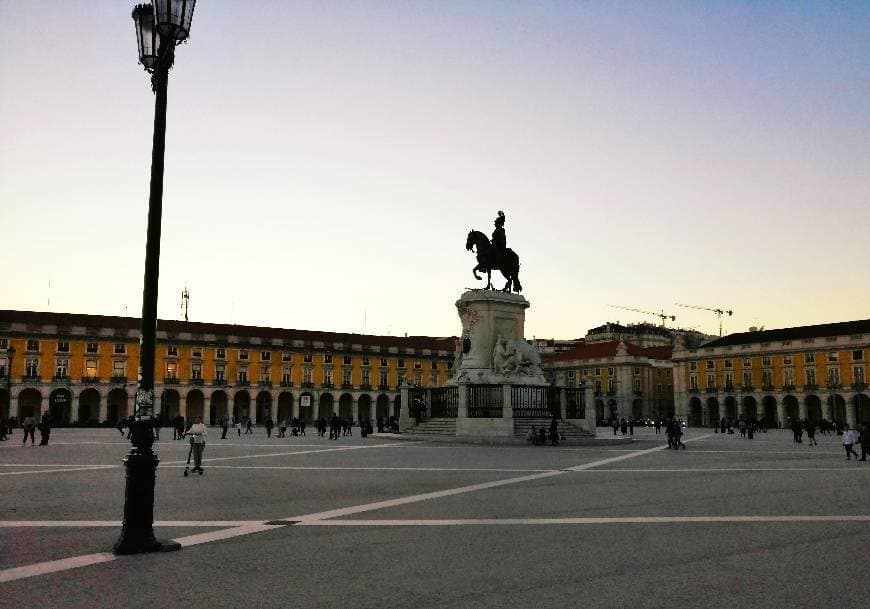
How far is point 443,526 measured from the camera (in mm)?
8547

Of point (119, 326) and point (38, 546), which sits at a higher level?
point (119, 326)

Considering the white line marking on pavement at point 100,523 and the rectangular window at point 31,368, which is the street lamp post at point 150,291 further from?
the rectangular window at point 31,368

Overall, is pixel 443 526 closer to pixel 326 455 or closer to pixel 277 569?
pixel 277 569

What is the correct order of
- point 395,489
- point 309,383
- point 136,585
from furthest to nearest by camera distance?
point 309,383, point 395,489, point 136,585

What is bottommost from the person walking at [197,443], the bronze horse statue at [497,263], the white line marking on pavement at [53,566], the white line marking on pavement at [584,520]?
the white line marking on pavement at [584,520]

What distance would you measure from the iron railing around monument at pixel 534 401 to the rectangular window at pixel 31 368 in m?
61.4

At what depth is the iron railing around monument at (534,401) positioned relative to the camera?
3072 centimetres

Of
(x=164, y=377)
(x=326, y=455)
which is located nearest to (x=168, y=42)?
(x=326, y=455)

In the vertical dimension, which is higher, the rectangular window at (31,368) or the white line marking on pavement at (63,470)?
the rectangular window at (31,368)

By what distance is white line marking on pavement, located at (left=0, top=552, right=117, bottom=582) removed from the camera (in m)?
5.92

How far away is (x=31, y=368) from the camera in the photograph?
243 ft

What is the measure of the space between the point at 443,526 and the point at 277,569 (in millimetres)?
2746

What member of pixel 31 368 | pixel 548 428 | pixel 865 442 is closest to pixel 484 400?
pixel 548 428

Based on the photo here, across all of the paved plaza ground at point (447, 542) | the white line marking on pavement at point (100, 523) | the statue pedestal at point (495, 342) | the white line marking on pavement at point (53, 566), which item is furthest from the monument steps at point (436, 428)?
the white line marking on pavement at point (53, 566)
